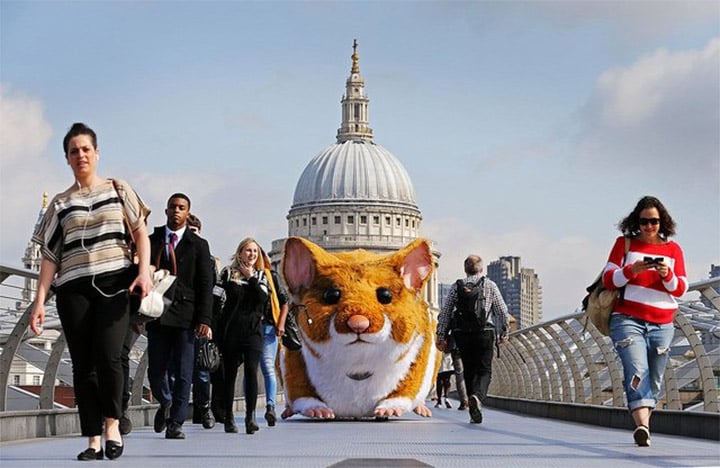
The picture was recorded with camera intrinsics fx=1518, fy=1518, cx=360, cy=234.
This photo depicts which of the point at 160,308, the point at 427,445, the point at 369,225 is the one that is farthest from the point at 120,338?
the point at 369,225

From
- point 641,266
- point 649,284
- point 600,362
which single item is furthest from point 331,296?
point 641,266

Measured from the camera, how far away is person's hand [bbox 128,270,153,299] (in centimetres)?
817

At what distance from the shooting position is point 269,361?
1392 centimetres

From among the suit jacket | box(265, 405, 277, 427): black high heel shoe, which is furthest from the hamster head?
the suit jacket

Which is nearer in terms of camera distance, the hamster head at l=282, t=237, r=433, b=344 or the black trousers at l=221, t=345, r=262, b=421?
the black trousers at l=221, t=345, r=262, b=421

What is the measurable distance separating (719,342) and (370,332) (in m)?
3.50

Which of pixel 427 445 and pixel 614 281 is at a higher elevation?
pixel 614 281

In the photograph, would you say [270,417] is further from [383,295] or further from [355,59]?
[355,59]

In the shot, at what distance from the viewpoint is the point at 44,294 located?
324 inches

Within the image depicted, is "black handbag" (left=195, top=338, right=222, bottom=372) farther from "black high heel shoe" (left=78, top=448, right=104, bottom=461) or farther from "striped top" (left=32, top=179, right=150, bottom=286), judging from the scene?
"black high heel shoe" (left=78, top=448, right=104, bottom=461)

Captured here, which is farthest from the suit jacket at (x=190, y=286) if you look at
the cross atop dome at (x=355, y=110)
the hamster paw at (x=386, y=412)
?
the cross atop dome at (x=355, y=110)

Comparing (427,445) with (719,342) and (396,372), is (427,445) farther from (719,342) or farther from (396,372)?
(396,372)

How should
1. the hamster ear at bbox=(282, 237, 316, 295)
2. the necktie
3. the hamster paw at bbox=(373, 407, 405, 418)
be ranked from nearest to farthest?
1. the necktie
2. the hamster paw at bbox=(373, 407, 405, 418)
3. the hamster ear at bbox=(282, 237, 316, 295)

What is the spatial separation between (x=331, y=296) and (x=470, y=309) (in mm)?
1688
